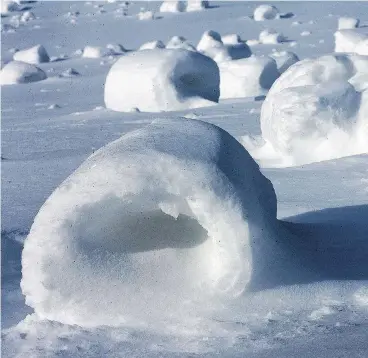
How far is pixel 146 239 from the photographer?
8.11ft

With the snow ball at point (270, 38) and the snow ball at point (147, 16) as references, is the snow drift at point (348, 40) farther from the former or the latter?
the snow ball at point (147, 16)

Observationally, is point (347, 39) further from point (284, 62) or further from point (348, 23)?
point (348, 23)

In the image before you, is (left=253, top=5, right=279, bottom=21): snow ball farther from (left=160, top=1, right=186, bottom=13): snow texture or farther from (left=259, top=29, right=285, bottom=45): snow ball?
(left=259, top=29, right=285, bottom=45): snow ball

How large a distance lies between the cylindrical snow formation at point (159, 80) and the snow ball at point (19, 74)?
3.08 m

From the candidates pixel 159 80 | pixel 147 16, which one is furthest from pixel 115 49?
pixel 159 80

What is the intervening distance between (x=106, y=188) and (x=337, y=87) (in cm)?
284

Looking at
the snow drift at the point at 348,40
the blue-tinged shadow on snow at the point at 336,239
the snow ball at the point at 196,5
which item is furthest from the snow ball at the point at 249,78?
the snow ball at the point at 196,5

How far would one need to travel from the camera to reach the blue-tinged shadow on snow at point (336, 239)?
256 centimetres

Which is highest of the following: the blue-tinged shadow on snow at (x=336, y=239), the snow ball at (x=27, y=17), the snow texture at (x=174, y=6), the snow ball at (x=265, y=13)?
the blue-tinged shadow on snow at (x=336, y=239)

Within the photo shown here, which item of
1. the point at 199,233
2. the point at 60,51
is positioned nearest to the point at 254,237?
the point at 199,233

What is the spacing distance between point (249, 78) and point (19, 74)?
12.4 ft

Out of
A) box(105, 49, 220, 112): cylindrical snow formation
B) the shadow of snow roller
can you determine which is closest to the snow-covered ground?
the shadow of snow roller

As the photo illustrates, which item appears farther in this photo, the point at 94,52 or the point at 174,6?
the point at 174,6

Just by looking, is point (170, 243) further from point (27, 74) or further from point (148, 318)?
point (27, 74)
